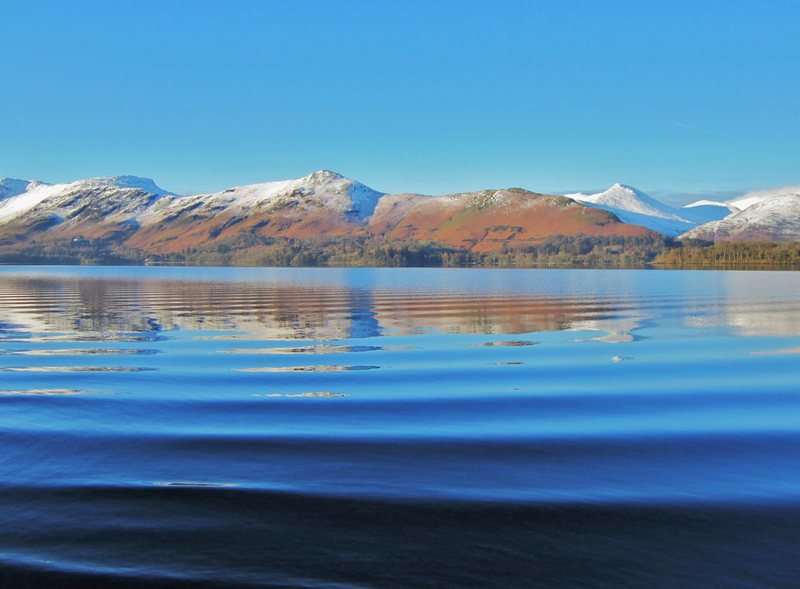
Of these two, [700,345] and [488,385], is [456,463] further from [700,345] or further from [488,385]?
[700,345]

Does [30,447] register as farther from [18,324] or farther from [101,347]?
[18,324]

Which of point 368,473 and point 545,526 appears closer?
point 545,526

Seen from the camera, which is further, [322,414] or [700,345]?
[700,345]

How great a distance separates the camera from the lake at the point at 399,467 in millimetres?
7434

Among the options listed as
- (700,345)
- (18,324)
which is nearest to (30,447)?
(700,345)

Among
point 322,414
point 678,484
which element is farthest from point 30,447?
point 678,484

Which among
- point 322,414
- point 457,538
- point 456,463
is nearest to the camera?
point 457,538

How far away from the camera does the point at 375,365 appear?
68.4 feet

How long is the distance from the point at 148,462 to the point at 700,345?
66.5ft

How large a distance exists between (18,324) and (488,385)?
24583mm

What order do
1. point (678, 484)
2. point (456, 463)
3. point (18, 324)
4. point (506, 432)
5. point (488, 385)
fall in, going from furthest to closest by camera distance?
point (18, 324) < point (488, 385) < point (506, 432) < point (456, 463) < point (678, 484)

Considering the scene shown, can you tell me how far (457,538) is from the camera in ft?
26.3

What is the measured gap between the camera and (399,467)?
35.1 feet

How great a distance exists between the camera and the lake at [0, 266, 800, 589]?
7434 millimetres
